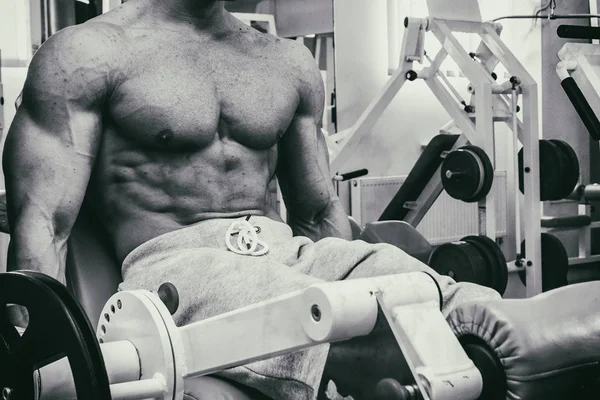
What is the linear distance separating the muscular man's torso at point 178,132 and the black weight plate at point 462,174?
6.10ft

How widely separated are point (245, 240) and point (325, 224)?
1.29 feet

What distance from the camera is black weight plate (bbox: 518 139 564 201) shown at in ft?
11.8

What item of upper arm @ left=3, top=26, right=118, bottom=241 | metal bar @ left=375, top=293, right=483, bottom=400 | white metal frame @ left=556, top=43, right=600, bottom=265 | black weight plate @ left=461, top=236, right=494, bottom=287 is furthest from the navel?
white metal frame @ left=556, top=43, right=600, bottom=265

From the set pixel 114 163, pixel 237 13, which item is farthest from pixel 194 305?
pixel 237 13

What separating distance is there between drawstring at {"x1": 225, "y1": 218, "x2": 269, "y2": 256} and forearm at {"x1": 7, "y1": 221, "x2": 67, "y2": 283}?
0.32m

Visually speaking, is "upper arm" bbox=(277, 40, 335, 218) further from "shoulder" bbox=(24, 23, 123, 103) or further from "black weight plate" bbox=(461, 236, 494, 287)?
"black weight plate" bbox=(461, 236, 494, 287)

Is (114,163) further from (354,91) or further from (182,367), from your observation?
(354,91)

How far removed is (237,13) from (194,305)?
9.57ft

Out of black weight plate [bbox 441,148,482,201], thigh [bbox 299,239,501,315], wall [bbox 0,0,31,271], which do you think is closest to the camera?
thigh [bbox 299,239,501,315]

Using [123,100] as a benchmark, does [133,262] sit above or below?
below

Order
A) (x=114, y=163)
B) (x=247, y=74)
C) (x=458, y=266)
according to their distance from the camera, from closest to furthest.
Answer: (x=114, y=163) → (x=247, y=74) → (x=458, y=266)

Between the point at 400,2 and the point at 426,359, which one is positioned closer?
the point at 426,359

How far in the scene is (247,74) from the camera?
66.3 inches

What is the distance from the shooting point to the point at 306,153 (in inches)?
71.4
